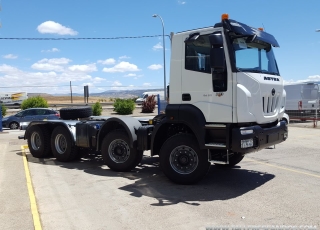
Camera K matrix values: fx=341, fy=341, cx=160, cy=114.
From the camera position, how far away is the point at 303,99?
78.0ft

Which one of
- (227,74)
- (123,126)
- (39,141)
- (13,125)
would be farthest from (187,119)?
(13,125)

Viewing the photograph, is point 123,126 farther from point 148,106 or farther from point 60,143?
point 148,106

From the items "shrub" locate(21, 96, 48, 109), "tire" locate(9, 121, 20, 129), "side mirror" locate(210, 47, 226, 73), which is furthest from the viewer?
"shrub" locate(21, 96, 48, 109)

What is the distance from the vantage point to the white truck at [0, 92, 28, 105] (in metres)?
63.1

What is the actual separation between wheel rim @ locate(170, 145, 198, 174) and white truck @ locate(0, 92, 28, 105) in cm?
6171

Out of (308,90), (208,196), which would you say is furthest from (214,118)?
(308,90)

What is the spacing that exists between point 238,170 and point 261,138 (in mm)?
2228

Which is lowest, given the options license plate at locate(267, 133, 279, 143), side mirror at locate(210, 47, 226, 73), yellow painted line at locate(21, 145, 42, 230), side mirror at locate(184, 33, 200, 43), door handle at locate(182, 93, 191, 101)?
yellow painted line at locate(21, 145, 42, 230)

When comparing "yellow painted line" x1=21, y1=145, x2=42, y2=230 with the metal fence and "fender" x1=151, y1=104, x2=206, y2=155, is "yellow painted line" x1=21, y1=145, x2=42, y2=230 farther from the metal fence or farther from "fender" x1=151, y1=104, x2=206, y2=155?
the metal fence

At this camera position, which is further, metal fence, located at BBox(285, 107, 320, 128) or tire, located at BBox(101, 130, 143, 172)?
metal fence, located at BBox(285, 107, 320, 128)

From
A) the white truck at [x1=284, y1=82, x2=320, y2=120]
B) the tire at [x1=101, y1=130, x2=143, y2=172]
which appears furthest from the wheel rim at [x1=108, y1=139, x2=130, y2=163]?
the white truck at [x1=284, y1=82, x2=320, y2=120]

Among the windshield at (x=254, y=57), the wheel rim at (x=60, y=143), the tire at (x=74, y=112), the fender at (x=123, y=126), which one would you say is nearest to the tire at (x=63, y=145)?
the wheel rim at (x=60, y=143)

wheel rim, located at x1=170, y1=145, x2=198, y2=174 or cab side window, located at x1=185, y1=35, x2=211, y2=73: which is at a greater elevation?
cab side window, located at x1=185, y1=35, x2=211, y2=73

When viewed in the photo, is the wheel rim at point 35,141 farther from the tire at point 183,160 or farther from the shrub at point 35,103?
the shrub at point 35,103
